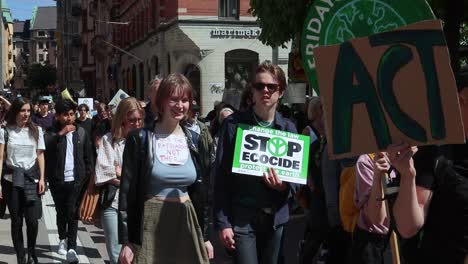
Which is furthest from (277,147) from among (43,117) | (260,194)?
(43,117)

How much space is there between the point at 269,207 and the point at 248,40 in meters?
30.5

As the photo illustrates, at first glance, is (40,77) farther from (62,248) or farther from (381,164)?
(381,164)

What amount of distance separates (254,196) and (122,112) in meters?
1.77

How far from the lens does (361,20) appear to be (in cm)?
427


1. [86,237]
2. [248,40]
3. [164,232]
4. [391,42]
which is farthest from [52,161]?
[248,40]

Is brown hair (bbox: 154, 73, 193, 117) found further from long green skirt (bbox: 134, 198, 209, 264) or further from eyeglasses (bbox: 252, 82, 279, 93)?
long green skirt (bbox: 134, 198, 209, 264)

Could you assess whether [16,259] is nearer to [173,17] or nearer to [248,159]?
[248,159]

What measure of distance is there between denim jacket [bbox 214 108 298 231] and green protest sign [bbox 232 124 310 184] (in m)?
0.06

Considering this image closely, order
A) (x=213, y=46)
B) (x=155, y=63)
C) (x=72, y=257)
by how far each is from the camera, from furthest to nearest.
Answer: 1. (x=155, y=63)
2. (x=213, y=46)
3. (x=72, y=257)

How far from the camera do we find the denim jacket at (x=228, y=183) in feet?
16.2

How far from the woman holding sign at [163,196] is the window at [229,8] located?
101 ft

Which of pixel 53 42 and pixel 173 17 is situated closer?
pixel 173 17

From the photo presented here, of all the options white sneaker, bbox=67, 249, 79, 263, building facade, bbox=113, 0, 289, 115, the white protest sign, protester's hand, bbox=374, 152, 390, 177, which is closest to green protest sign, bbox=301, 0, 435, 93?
protester's hand, bbox=374, 152, 390, 177

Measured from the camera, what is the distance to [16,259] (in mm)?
8719
